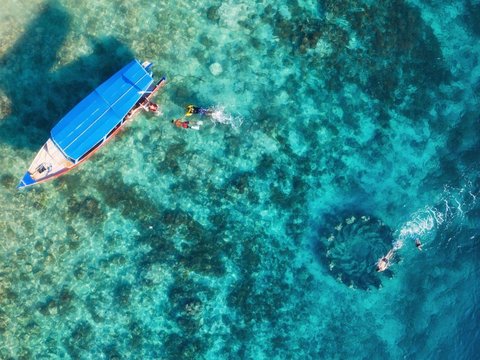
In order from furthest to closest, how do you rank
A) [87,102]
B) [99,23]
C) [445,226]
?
[445,226], [99,23], [87,102]

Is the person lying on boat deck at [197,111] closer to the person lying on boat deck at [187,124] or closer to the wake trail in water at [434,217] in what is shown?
the person lying on boat deck at [187,124]

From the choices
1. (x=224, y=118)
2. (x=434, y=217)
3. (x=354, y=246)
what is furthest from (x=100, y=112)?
(x=434, y=217)

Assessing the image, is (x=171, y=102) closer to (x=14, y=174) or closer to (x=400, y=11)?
(x=14, y=174)

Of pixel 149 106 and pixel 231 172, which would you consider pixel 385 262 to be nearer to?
pixel 231 172

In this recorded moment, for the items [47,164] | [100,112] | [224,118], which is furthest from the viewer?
[224,118]

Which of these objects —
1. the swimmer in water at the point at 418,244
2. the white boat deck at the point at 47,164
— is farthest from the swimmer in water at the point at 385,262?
the white boat deck at the point at 47,164

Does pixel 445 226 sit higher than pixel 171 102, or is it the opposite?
pixel 445 226

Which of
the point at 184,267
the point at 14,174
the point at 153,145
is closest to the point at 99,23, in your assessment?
the point at 153,145
